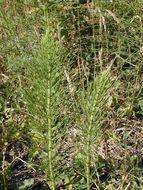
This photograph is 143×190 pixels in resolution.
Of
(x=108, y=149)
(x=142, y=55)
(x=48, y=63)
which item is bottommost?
(x=108, y=149)

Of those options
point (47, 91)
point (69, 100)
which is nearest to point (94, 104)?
point (47, 91)

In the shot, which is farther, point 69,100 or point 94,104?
point 69,100

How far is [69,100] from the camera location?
2092 mm

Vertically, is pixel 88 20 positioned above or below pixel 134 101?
above

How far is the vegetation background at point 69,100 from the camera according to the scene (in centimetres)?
147

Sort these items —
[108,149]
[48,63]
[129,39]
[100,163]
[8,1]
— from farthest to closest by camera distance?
[8,1] < [129,39] < [108,149] < [100,163] < [48,63]

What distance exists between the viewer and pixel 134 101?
2482 mm

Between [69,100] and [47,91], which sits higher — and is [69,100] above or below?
below

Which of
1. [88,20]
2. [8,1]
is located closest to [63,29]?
[88,20]

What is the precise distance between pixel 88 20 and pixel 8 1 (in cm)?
53

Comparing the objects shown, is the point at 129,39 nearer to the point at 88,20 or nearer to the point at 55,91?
the point at 88,20

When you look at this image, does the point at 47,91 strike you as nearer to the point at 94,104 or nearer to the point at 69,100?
the point at 94,104

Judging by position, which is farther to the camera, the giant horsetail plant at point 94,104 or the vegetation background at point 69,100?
the vegetation background at point 69,100

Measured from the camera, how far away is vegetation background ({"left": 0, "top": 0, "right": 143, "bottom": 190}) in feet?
4.83
